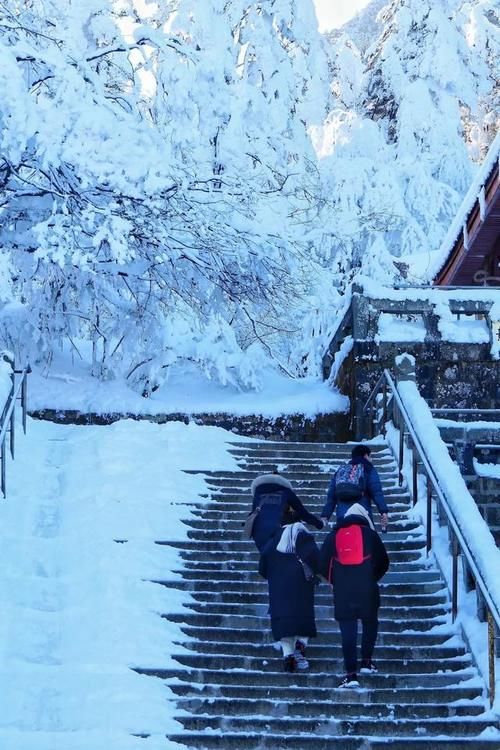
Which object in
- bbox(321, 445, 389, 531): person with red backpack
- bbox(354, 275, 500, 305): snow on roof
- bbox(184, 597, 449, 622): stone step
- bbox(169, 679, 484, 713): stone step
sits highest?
bbox(354, 275, 500, 305): snow on roof

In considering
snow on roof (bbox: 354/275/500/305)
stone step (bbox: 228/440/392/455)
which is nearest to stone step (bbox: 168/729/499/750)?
stone step (bbox: 228/440/392/455)

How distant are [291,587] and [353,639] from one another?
1.93 feet

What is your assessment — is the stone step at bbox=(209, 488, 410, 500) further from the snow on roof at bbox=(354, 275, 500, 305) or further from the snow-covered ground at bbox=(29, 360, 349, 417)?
the snow on roof at bbox=(354, 275, 500, 305)

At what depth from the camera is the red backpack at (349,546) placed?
8383 millimetres

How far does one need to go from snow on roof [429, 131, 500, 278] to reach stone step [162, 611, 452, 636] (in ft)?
30.7

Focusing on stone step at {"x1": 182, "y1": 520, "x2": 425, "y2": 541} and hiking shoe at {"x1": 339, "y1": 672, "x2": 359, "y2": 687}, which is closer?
hiking shoe at {"x1": 339, "y1": 672, "x2": 359, "y2": 687}

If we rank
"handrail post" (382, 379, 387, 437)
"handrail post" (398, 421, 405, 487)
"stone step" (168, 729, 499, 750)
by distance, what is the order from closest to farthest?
"stone step" (168, 729, 499, 750), "handrail post" (398, 421, 405, 487), "handrail post" (382, 379, 387, 437)

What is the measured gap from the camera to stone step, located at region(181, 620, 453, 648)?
920 centimetres

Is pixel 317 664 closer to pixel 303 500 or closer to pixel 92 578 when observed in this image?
pixel 92 578

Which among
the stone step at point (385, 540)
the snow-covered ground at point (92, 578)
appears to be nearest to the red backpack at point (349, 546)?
the snow-covered ground at point (92, 578)

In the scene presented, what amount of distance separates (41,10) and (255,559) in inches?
333

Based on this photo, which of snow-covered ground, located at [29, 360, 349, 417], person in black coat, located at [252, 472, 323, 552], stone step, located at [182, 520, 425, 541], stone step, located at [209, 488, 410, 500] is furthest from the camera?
snow-covered ground, located at [29, 360, 349, 417]

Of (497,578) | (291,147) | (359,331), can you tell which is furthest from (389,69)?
(497,578)

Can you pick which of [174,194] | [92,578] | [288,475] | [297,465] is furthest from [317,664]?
[174,194]
